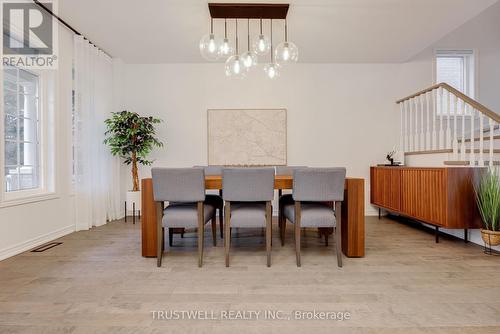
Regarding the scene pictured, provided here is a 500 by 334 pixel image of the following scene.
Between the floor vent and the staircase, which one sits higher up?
the staircase

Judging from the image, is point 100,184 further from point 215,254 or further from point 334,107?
point 334,107

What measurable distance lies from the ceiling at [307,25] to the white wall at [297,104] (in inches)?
15.8

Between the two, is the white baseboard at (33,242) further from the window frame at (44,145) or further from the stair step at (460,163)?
the stair step at (460,163)

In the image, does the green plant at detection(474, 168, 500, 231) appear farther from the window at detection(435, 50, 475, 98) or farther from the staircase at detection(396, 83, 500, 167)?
the window at detection(435, 50, 475, 98)

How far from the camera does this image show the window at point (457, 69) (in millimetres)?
5352

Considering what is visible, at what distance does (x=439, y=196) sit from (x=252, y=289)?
252 centimetres

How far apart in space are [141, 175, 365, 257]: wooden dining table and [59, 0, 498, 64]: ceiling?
2.04 metres

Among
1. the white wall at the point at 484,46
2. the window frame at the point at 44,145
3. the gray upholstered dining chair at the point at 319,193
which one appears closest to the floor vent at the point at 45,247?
the window frame at the point at 44,145

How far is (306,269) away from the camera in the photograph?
244cm

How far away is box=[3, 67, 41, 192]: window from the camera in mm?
3002

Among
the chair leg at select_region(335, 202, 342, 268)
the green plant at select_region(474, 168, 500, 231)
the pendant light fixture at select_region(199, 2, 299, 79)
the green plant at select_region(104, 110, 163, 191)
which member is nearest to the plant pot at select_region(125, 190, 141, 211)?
the green plant at select_region(104, 110, 163, 191)

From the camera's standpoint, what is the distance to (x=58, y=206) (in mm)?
3543

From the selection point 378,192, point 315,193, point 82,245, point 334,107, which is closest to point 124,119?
point 82,245

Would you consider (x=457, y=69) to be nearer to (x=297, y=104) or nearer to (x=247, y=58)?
(x=297, y=104)
